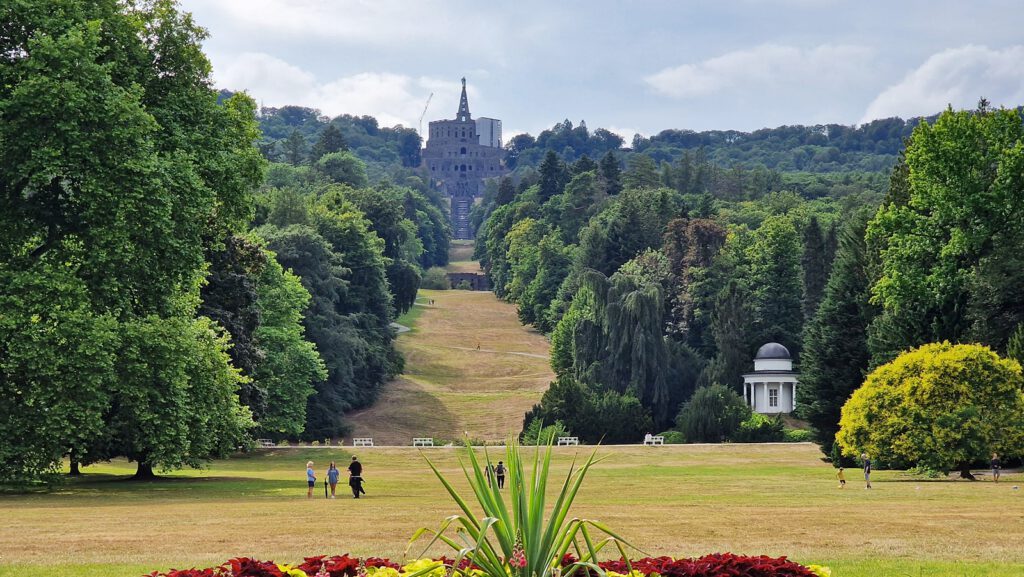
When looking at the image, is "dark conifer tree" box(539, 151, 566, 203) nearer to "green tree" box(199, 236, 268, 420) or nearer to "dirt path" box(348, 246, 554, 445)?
"dirt path" box(348, 246, 554, 445)

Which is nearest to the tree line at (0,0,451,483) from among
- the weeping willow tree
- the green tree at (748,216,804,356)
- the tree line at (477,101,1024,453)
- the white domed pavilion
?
the tree line at (477,101,1024,453)

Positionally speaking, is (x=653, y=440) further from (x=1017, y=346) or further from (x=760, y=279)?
(x=1017, y=346)

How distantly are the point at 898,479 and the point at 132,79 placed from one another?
2812 cm

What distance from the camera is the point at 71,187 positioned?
118ft

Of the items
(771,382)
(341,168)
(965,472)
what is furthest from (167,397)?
(341,168)

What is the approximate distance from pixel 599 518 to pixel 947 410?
21439 millimetres

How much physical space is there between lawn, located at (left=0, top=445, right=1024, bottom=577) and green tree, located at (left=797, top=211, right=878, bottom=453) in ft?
29.9

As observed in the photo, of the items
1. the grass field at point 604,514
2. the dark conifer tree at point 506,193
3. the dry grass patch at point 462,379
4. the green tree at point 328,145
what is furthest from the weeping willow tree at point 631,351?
the green tree at point 328,145

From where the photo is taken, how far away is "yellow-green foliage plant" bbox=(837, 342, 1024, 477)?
44094mm

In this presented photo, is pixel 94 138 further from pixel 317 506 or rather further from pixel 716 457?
pixel 716 457

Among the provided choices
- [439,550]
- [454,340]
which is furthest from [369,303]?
[439,550]

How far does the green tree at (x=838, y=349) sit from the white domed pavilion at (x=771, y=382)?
25214mm

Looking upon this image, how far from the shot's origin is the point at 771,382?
8556 cm

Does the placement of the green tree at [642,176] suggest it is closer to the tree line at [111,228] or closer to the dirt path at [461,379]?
the dirt path at [461,379]
